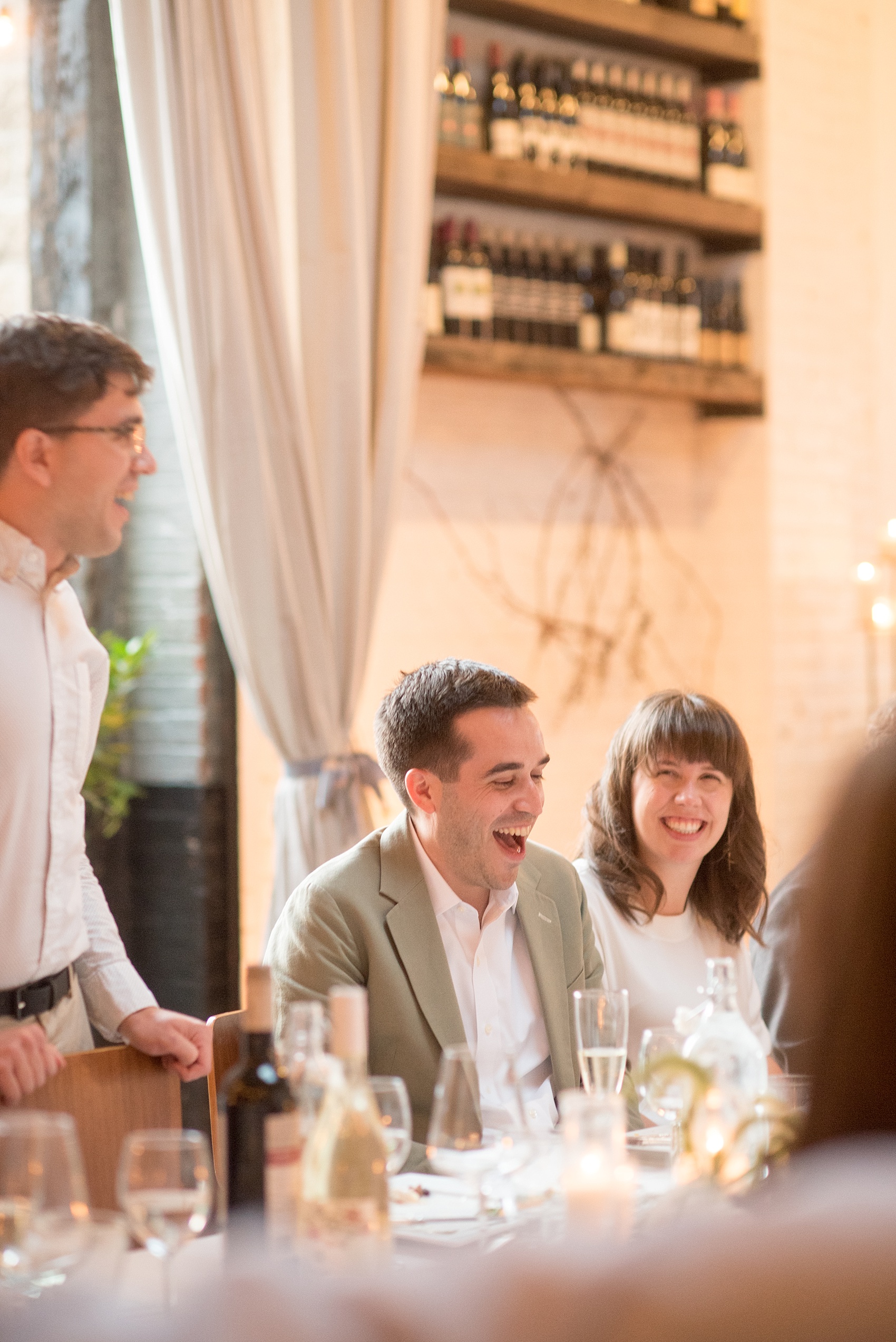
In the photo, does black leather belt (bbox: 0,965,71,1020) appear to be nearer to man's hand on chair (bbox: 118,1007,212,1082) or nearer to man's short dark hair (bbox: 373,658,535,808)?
man's hand on chair (bbox: 118,1007,212,1082)

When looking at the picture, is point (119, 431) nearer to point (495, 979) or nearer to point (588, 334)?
point (495, 979)

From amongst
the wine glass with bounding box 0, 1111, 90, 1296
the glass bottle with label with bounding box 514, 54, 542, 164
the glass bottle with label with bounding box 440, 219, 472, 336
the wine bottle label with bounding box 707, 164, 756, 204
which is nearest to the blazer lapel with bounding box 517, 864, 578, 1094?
the wine glass with bounding box 0, 1111, 90, 1296

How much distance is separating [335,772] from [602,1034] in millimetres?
2007

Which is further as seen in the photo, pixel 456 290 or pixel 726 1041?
pixel 456 290

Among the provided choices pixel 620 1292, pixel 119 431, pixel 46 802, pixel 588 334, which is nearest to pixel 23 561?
pixel 119 431

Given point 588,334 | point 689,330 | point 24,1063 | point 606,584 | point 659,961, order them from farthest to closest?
→ point 606,584 → point 689,330 → point 588,334 → point 659,961 → point 24,1063

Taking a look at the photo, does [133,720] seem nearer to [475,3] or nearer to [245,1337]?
[475,3]

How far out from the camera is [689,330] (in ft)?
17.8

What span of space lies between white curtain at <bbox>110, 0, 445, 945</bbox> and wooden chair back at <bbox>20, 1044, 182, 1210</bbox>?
161 cm

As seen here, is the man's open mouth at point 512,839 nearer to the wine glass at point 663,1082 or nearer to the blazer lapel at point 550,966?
the blazer lapel at point 550,966

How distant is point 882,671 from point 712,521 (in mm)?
921

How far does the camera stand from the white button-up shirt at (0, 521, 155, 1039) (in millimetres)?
2406

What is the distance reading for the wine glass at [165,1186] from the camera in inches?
57.3

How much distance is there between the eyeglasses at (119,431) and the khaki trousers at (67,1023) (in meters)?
0.85
